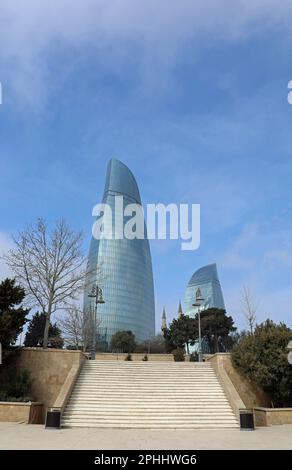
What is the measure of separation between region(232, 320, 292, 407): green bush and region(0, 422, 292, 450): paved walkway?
649cm

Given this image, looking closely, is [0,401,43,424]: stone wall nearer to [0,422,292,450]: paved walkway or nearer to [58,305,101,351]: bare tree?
[0,422,292,450]: paved walkway

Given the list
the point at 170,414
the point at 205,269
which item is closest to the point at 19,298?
the point at 170,414

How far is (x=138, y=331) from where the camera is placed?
106 metres

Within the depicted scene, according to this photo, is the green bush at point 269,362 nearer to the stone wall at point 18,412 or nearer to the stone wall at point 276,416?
the stone wall at point 276,416

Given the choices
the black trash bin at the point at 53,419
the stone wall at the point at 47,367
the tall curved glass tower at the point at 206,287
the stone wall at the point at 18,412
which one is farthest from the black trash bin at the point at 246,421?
the tall curved glass tower at the point at 206,287

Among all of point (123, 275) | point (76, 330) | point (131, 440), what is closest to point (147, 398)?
point (131, 440)

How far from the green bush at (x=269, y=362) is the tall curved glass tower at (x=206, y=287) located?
104 metres

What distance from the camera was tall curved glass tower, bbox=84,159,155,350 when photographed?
97.2 m

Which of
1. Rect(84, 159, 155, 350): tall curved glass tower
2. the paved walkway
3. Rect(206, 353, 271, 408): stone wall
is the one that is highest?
Rect(84, 159, 155, 350): tall curved glass tower

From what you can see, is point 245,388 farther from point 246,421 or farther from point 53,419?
point 53,419

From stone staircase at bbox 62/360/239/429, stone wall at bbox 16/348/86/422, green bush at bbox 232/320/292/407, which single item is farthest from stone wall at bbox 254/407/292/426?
stone wall at bbox 16/348/86/422

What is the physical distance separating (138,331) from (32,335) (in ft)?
209
